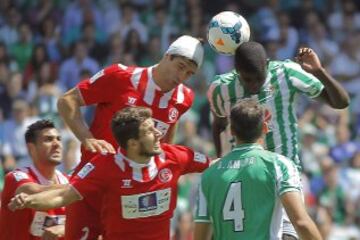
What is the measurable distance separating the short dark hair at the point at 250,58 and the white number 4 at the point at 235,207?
127 cm

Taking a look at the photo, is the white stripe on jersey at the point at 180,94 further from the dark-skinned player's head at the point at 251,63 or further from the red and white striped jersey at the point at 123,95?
the dark-skinned player's head at the point at 251,63

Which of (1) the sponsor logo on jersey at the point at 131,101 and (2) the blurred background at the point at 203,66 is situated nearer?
(1) the sponsor logo on jersey at the point at 131,101

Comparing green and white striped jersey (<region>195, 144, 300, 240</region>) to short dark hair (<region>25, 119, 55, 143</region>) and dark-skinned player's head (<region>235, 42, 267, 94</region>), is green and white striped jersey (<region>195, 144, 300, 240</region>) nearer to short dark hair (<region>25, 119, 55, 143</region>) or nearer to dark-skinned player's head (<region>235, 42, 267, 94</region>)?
dark-skinned player's head (<region>235, 42, 267, 94</region>)

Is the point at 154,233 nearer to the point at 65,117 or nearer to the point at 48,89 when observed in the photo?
the point at 65,117

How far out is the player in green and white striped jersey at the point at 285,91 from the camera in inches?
390

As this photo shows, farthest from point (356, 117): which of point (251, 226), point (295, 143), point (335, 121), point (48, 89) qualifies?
point (251, 226)

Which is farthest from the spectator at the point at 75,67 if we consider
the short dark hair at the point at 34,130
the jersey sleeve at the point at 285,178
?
the jersey sleeve at the point at 285,178

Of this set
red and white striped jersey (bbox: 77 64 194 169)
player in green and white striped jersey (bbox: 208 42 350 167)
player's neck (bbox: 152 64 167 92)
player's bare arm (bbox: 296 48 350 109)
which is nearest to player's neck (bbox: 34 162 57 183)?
red and white striped jersey (bbox: 77 64 194 169)

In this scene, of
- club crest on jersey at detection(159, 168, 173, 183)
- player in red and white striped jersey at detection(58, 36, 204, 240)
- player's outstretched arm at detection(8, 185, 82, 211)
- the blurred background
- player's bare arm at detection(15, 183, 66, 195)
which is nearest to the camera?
player's outstretched arm at detection(8, 185, 82, 211)

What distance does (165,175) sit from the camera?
372 inches

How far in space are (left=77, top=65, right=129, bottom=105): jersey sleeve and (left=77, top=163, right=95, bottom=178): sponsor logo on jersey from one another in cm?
91

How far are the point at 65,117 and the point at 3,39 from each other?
9.72 m

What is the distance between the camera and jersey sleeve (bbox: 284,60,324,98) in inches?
391

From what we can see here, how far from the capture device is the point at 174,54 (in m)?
→ 10.0
